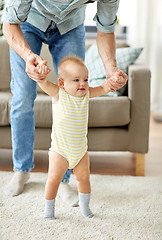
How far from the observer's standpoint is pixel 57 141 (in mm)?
1349

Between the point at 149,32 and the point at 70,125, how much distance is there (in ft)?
8.78

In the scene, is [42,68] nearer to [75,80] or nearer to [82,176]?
[75,80]

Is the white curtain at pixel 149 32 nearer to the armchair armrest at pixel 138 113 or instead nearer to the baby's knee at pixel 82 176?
the armchair armrest at pixel 138 113

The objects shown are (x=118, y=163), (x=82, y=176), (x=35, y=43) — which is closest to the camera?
(x=82, y=176)

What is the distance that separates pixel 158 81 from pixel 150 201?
2.35m

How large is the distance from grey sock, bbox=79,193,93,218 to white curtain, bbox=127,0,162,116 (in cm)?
249

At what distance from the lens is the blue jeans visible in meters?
1.51

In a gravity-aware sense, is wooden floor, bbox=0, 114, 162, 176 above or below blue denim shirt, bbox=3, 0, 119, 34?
below

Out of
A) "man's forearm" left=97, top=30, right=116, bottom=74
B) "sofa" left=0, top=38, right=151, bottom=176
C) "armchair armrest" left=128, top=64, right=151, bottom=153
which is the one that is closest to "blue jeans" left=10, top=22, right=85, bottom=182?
"man's forearm" left=97, top=30, right=116, bottom=74

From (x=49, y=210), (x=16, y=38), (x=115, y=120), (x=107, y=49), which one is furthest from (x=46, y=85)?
(x=115, y=120)

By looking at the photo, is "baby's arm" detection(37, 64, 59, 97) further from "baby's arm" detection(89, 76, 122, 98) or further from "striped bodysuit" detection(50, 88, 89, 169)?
"baby's arm" detection(89, 76, 122, 98)

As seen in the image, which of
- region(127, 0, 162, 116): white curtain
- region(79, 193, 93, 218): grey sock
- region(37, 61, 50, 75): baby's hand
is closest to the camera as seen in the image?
region(37, 61, 50, 75): baby's hand

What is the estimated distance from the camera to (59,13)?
137 cm

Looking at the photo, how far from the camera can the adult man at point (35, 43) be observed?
131 cm
